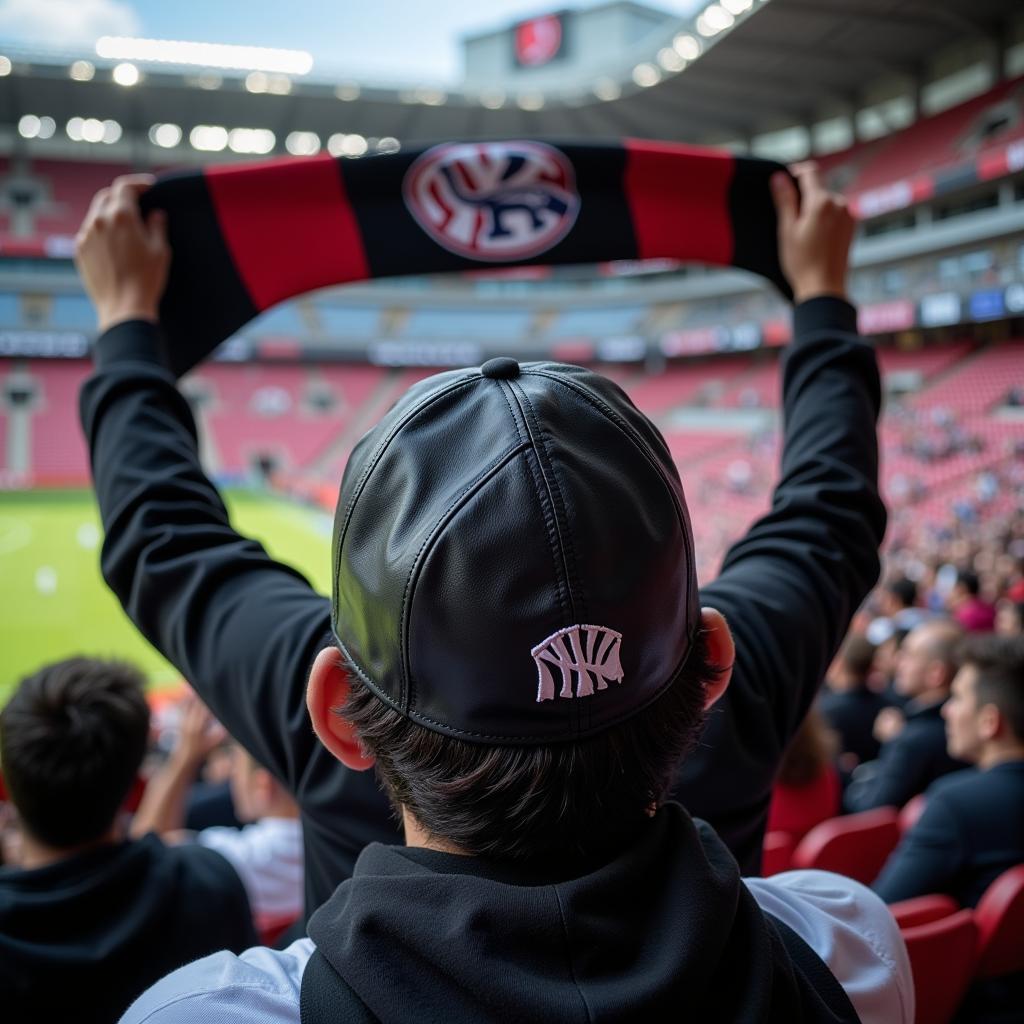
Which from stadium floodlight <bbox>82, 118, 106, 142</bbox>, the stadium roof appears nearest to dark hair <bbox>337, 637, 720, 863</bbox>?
the stadium roof

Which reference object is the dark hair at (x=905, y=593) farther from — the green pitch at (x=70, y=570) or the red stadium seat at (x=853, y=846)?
the green pitch at (x=70, y=570)

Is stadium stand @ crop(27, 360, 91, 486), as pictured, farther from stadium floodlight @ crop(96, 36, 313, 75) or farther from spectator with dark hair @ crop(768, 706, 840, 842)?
spectator with dark hair @ crop(768, 706, 840, 842)

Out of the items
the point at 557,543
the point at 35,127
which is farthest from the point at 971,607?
the point at 35,127

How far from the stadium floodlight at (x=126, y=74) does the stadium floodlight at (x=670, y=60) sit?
513 inches

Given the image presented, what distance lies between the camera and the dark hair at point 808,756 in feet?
9.12

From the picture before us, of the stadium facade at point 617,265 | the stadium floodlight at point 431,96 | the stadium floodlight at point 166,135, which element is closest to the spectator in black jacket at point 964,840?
the stadium facade at point 617,265

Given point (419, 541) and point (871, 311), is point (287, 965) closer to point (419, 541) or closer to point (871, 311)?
point (419, 541)

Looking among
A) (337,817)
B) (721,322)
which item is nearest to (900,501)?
(721,322)

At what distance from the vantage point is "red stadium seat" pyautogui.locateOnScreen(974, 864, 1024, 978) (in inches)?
72.9

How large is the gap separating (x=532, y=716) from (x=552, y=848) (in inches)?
4.1

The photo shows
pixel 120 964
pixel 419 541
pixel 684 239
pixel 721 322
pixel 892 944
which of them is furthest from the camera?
pixel 721 322

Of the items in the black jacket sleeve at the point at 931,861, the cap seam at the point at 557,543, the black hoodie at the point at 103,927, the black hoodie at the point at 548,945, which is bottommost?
the black jacket sleeve at the point at 931,861

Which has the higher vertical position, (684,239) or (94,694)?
(684,239)

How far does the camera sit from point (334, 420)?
2719cm
